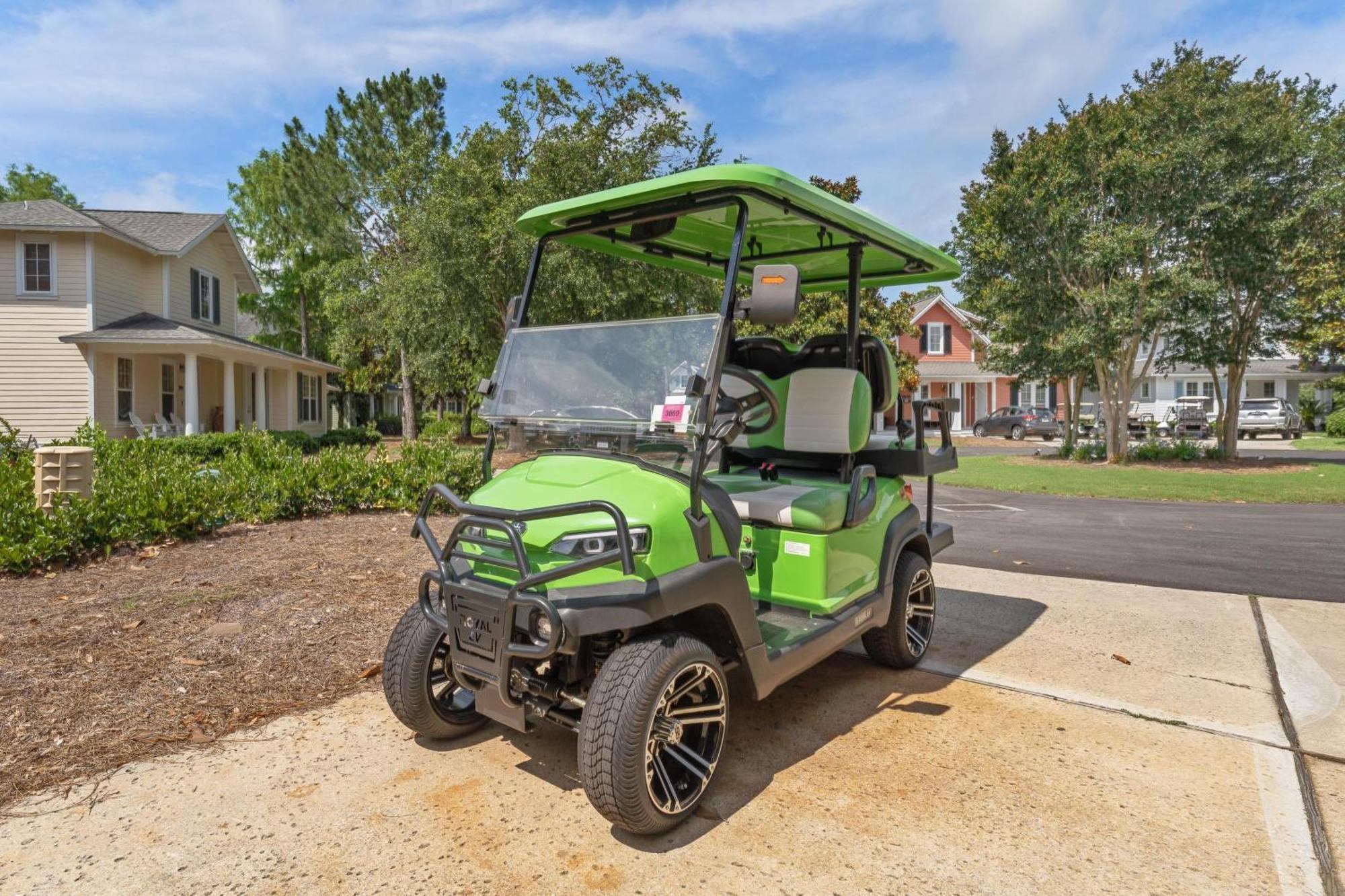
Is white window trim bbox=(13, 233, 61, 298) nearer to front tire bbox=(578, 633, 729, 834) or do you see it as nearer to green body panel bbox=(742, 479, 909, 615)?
green body panel bbox=(742, 479, 909, 615)

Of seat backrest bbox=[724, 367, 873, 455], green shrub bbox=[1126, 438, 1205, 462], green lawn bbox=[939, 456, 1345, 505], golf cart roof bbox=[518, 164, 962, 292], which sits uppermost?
golf cart roof bbox=[518, 164, 962, 292]

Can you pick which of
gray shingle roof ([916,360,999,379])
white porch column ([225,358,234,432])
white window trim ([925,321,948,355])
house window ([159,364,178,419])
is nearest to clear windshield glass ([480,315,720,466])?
white porch column ([225,358,234,432])

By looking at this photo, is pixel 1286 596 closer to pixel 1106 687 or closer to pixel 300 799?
pixel 1106 687

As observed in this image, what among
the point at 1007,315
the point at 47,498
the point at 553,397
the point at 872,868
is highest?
the point at 1007,315

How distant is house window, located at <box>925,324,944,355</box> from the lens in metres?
36.4

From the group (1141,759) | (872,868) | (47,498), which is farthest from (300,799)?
(47,498)

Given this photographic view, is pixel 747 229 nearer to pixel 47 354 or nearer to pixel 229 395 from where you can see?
pixel 229 395

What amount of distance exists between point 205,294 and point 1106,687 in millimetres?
24022

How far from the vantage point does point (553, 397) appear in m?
3.48

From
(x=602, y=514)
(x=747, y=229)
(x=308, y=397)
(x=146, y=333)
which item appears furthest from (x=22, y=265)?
(x=602, y=514)

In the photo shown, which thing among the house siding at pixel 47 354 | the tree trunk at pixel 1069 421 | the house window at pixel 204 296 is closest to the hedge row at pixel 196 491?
the house siding at pixel 47 354

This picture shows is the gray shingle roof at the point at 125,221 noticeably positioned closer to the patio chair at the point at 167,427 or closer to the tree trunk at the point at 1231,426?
the patio chair at the point at 167,427

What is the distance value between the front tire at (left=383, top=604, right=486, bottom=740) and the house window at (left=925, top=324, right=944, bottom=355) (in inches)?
1415

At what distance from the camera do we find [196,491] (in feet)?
23.2
